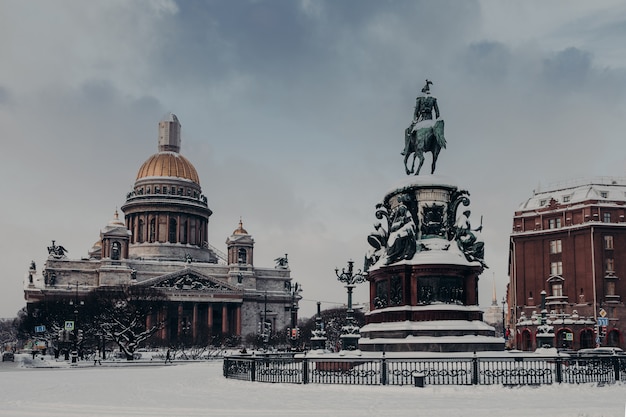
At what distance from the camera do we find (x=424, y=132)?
36.6 m

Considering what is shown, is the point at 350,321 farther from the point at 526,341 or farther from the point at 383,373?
the point at 526,341

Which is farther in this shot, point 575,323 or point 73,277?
point 73,277

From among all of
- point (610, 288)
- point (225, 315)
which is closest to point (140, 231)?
point (225, 315)

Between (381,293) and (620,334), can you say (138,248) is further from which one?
(381,293)

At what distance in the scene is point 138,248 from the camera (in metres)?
142

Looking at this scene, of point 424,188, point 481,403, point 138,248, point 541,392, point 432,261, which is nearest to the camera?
point 481,403

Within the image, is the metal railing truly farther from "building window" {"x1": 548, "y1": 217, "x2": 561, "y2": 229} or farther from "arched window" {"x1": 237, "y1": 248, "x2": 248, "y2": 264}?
"arched window" {"x1": 237, "y1": 248, "x2": 248, "y2": 264}

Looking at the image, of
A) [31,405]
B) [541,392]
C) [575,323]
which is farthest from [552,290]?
[31,405]

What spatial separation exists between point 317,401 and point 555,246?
78.2 meters

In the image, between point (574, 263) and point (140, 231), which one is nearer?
point (574, 263)

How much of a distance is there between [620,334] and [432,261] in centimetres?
6149

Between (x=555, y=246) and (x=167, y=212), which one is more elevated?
(x=167, y=212)

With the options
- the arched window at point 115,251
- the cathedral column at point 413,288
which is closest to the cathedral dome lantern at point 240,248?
the arched window at point 115,251

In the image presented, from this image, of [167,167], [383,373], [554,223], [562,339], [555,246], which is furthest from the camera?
[167,167]
